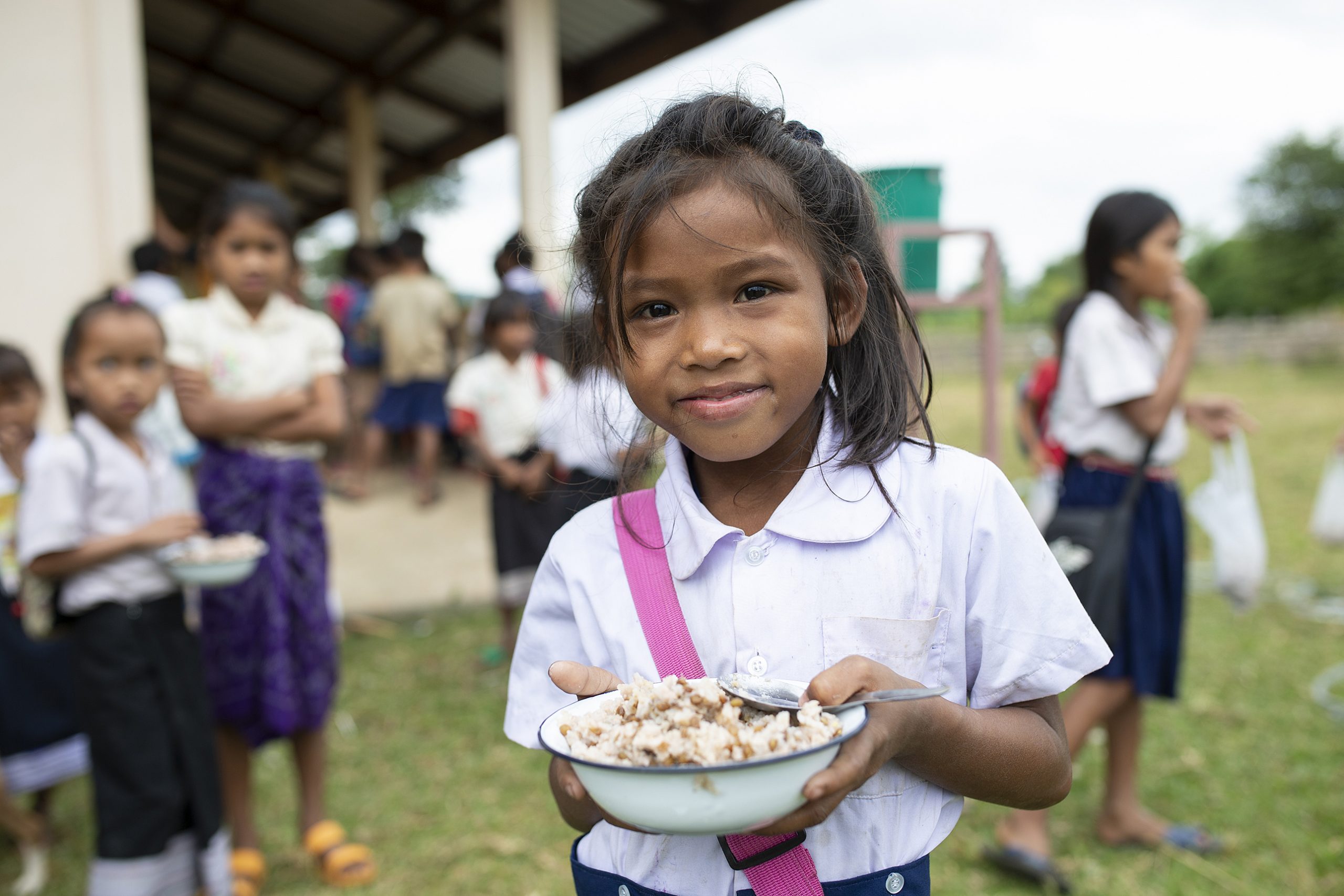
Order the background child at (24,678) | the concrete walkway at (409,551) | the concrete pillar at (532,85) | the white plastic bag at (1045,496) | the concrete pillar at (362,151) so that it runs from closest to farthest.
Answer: the background child at (24,678)
the white plastic bag at (1045,496)
the concrete walkway at (409,551)
the concrete pillar at (532,85)
the concrete pillar at (362,151)

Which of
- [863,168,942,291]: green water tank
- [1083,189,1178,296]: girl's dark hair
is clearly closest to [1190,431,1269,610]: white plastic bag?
[1083,189,1178,296]: girl's dark hair

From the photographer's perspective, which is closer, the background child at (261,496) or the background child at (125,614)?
the background child at (125,614)

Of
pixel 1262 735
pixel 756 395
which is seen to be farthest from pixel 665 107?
pixel 1262 735

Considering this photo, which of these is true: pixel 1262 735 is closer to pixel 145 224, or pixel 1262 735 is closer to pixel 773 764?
pixel 773 764

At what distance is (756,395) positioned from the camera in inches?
43.7

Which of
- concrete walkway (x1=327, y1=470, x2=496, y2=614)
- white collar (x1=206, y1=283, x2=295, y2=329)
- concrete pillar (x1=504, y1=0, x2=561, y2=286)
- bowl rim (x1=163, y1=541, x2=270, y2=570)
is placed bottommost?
concrete walkway (x1=327, y1=470, x2=496, y2=614)

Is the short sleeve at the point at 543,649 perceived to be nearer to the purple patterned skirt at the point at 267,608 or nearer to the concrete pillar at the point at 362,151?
the purple patterned skirt at the point at 267,608

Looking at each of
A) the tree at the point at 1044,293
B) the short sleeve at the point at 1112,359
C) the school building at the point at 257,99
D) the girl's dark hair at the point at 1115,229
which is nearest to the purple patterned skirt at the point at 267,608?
the school building at the point at 257,99

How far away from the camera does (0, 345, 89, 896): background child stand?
2824 millimetres

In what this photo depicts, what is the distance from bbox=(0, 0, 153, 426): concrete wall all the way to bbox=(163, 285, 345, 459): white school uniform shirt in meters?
1.58

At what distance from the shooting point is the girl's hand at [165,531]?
233 cm

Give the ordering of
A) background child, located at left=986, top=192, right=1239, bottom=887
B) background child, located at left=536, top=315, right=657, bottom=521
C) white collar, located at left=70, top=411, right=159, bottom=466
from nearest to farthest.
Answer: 1. background child, located at left=536, top=315, right=657, bottom=521
2. white collar, located at left=70, top=411, right=159, bottom=466
3. background child, located at left=986, top=192, right=1239, bottom=887

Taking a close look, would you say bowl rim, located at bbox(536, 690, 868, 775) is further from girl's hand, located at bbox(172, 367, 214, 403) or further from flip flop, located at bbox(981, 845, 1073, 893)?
girl's hand, located at bbox(172, 367, 214, 403)

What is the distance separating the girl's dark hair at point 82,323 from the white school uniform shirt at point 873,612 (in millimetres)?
1775
